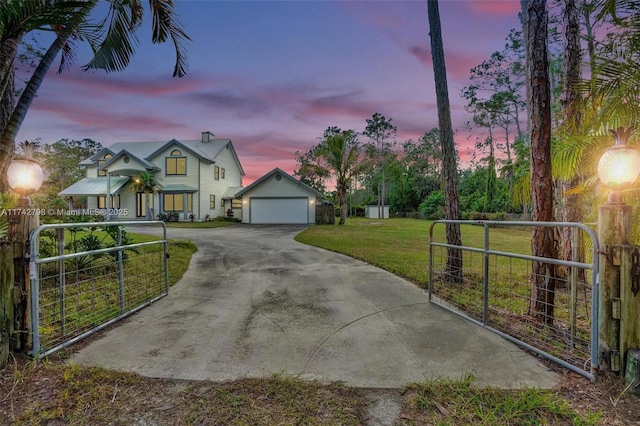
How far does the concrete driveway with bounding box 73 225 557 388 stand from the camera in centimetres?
235

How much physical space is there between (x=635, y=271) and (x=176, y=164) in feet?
81.0

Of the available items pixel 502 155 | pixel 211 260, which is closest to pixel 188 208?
pixel 211 260

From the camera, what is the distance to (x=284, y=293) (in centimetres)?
464

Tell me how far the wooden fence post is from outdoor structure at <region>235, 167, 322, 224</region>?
19.7m

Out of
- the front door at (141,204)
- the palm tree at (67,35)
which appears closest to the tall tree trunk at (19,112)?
the palm tree at (67,35)

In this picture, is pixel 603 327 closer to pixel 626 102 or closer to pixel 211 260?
pixel 626 102

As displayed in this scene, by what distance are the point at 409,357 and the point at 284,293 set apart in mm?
2452

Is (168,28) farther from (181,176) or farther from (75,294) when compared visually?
(181,176)

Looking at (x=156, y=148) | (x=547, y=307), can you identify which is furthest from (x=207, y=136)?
(x=547, y=307)

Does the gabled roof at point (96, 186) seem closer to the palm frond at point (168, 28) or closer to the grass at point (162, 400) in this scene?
the palm frond at point (168, 28)

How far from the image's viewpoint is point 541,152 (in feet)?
10.9

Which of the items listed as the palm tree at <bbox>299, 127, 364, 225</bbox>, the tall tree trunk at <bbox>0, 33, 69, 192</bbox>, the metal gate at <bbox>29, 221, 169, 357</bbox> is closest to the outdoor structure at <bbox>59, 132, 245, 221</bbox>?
the palm tree at <bbox>299, 127, 364, 225</bbox>

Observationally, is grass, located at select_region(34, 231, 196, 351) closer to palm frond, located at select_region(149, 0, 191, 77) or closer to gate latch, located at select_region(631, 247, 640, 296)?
palm frond, located at select_region(149, 0, 191, 77)

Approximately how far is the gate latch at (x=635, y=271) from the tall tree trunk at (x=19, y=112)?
6513 millimetres
